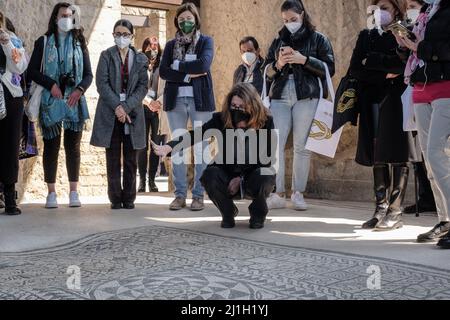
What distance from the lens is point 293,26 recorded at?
16.9 ft

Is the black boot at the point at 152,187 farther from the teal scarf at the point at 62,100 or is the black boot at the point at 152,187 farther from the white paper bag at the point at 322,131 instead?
the white paper bag at the point at 322,131

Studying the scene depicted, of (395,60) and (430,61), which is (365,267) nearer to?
(430,61)

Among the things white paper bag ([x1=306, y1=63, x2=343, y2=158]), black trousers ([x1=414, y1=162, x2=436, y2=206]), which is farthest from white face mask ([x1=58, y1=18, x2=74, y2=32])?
black trousers ([x1=414, y1=162, x2=436, y2=206])

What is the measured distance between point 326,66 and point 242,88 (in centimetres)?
114

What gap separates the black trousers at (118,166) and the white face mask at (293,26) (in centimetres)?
174

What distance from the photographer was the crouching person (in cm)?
424

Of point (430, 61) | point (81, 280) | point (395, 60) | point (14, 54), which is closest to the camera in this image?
point (81, 280)

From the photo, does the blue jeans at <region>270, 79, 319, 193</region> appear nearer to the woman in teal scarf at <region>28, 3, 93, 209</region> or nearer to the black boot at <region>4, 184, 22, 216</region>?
the woman in teal scarf at <region>28, 3, 93, 209</region>

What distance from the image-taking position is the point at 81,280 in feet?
8.86

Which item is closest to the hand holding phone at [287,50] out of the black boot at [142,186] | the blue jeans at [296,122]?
the blue jeans at [296,122]

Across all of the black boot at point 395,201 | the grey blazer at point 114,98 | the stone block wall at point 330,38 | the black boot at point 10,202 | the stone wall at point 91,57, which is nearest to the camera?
the black boot at point 395,201

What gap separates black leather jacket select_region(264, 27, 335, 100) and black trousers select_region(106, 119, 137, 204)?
1401 millimetres

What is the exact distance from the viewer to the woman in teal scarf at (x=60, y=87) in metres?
5.26
